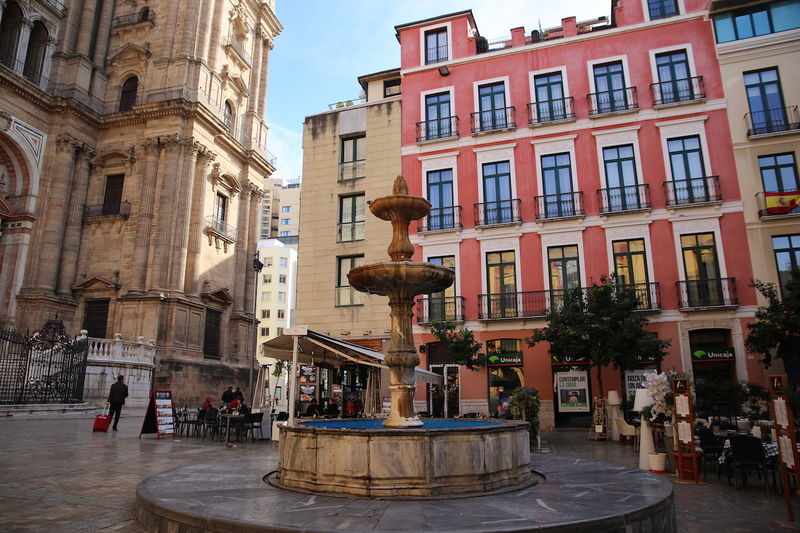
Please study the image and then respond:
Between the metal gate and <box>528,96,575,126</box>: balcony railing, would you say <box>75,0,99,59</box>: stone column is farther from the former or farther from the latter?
<box>528,96,575,126</box>: balcony railing

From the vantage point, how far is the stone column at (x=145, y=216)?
2873 cm

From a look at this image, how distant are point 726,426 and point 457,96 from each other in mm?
17194

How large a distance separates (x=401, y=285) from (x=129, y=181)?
27.8 meters

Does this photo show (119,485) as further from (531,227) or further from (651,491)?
(531,227)

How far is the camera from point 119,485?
790 centimetres

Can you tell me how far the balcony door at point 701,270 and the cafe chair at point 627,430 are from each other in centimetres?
642

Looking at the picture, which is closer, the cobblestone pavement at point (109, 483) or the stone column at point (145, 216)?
the cobblestone pavement at point (109, 483)

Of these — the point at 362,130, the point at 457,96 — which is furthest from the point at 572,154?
the point at 362,130

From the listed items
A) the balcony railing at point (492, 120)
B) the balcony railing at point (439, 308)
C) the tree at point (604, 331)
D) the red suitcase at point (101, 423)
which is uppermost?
the balcony railing at point (492, 120)

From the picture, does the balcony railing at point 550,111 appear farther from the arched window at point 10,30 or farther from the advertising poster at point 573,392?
the arched window at point 10,30

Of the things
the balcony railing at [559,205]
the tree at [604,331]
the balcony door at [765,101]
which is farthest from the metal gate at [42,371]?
the balcony door at [765,101]

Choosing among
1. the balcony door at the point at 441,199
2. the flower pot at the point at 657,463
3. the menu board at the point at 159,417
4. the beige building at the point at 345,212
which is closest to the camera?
the flower pot at the point at 657,463

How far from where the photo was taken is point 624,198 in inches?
837

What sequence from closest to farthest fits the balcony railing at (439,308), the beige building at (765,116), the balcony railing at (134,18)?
the beige building at (765,116) → the balcony railing at (439,308) → the balcony railing at (134,18)
